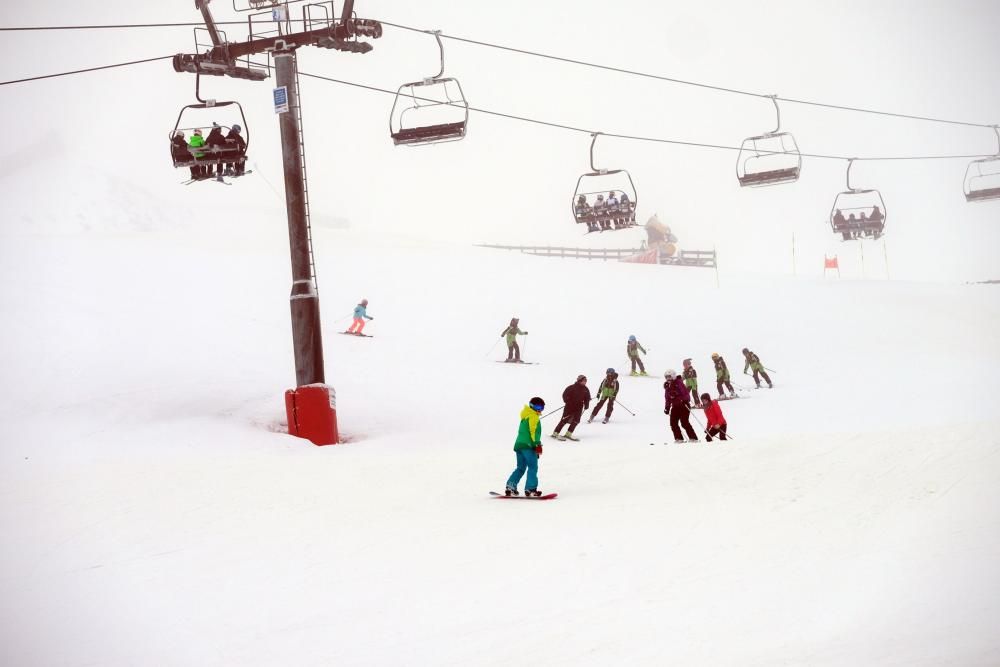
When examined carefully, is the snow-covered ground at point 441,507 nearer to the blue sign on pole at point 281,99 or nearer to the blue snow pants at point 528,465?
the blue snow pants at point 528,465

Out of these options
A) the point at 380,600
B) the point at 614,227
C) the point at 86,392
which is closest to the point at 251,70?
the point at 86,392

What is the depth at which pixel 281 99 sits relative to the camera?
19.3 metres

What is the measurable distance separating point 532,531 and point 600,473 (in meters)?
4.09

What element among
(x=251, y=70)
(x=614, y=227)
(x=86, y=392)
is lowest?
(x=86, y=392)

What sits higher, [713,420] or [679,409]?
[679,409]

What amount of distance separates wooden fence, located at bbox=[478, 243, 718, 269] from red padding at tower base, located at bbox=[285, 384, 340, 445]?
140ft

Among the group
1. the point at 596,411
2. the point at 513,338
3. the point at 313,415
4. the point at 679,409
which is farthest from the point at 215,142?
the point at 513,338

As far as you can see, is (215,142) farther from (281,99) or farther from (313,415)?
(313,415)

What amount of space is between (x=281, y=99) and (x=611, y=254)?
1883 inches

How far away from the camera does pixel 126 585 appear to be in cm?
976

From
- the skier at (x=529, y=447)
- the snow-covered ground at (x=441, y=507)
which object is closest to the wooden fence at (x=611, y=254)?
the snow-covered ground at (x=441, y=507)

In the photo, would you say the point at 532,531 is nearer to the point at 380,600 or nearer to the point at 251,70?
the point at 380,600

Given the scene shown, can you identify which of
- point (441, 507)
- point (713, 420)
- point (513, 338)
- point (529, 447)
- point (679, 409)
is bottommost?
point (441, 507)

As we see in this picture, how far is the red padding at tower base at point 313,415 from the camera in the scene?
18547 millimetres
